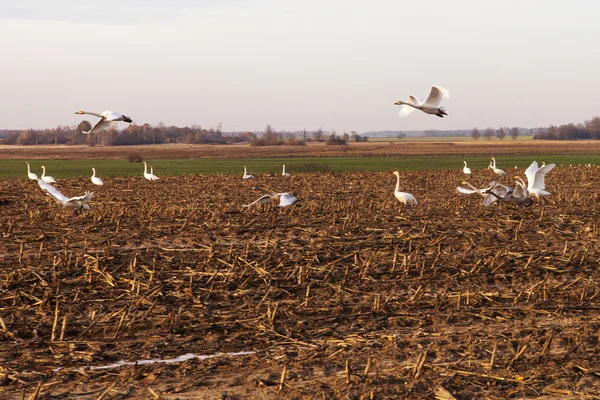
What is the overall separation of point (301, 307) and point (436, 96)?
13.6 metres

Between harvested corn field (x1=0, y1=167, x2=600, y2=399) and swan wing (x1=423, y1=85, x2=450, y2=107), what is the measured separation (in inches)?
163

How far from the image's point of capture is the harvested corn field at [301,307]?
24.0 ft

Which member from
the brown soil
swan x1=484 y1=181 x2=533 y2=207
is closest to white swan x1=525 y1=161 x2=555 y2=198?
swan x1=484 y1=181 x2=533 y2=207

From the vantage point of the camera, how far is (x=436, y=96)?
2270 centimetres

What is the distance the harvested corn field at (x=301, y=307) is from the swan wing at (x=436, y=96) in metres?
4.14

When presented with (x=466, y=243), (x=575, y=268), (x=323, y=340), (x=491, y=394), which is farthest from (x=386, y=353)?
(x=466, y=243)

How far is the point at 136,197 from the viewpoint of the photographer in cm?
2762

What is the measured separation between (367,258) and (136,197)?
15724mm

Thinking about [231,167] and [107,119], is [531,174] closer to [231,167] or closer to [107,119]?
[107,119]

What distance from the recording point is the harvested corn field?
732cm

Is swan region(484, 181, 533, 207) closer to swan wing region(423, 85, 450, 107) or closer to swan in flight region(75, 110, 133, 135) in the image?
swan wing region(423, 85, 450, 107)

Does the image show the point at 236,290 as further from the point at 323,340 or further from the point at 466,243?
the point at 466,243

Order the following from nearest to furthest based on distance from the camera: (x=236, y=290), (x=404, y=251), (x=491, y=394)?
(x=491, y=394) → (x=236, y=290) → (x=404, y=251)

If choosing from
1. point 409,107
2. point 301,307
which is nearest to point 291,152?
point 409,107
